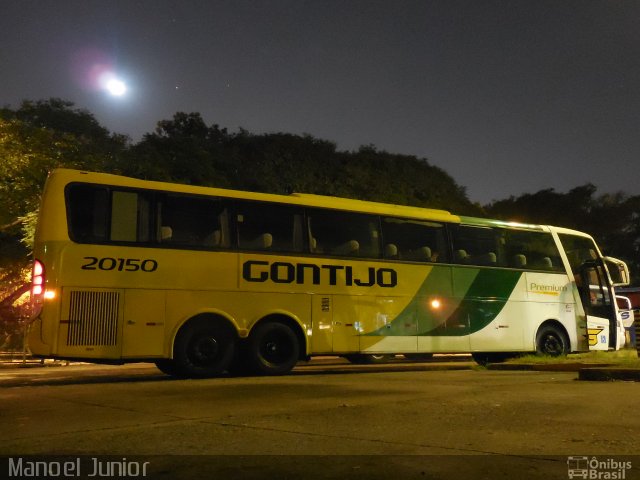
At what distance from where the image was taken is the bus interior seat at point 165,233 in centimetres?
1115

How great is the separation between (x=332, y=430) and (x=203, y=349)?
629cm

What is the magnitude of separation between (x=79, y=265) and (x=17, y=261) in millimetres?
15377

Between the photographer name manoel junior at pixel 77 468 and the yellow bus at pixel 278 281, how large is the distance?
20.0ft

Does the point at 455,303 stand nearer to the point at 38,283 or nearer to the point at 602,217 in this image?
the point at 38,283

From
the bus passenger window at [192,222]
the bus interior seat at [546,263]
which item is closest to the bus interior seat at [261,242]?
the bus passenger window at [192,222]

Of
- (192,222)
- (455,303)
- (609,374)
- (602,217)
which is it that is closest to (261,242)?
(192,222)

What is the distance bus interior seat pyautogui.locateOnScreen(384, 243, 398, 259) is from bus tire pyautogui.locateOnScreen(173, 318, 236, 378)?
3.83 m

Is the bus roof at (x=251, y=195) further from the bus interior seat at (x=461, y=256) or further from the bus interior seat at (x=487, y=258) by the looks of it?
the bus interior seat at (x=487, y=258)

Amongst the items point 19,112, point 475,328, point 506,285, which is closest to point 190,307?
point 475,328

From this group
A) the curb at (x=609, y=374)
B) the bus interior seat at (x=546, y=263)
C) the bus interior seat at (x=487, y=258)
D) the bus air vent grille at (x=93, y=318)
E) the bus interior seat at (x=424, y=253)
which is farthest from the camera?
the bus interior seat at (x=546, y=263)

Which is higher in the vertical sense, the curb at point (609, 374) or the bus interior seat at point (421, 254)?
the bus interior seat at point (421, 254)

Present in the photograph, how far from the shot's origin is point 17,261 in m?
23.8

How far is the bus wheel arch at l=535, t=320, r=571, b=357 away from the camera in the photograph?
15.6 meters

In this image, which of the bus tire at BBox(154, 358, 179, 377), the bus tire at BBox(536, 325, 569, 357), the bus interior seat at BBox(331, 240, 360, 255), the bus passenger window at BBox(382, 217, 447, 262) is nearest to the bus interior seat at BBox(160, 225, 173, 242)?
the bus tire at BBox(154, 358, 179, 377)
